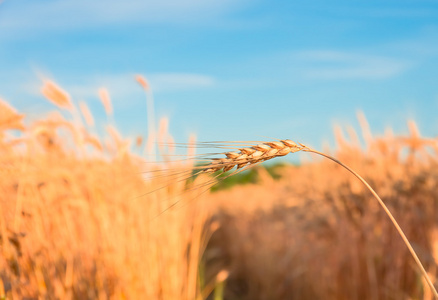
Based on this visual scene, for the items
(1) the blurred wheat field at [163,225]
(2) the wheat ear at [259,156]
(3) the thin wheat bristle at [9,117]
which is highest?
Result: (3) the thin wheat bristle at [9,117]

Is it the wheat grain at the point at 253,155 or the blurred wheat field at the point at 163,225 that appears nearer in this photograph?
the wheat grain at the point at 253,155

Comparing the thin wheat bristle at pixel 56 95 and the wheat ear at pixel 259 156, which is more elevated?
the thin wheat bristle at pixel 56 95

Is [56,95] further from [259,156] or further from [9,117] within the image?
[259,156]

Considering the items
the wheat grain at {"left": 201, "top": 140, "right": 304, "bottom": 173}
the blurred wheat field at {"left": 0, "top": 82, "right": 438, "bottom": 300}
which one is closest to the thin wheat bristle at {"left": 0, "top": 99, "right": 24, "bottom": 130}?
the blurred wheat field at {"left": 0, "top": 82, "right": 438, "bottom": 300}

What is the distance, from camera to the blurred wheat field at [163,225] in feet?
6.82

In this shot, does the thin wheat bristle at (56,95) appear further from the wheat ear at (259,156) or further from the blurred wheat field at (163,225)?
the wheat ear at (259,156)

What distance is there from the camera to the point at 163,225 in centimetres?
258

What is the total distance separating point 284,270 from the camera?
4.23 metres

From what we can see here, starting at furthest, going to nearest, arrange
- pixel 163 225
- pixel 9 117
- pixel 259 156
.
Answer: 1. pixel 163 225
2. pixel 9 117
3. pixel 259 156

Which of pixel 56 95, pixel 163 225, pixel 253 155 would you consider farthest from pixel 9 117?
pixel 253 155

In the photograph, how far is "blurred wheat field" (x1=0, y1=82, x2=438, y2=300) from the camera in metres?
2.08

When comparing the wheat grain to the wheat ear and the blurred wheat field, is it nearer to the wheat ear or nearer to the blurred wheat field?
the wheat ear

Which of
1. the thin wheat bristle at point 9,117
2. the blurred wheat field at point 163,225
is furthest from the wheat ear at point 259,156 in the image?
the thin wheat bristle at point 9,117

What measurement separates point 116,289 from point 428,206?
232cm
